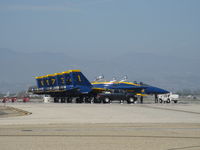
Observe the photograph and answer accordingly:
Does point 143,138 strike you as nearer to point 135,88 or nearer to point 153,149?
point 153,149

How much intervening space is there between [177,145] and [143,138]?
1589mm

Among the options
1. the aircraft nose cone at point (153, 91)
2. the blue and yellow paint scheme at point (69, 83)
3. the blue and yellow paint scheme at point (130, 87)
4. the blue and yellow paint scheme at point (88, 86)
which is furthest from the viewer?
the blue and yellow paint scheme at point (69, 83)

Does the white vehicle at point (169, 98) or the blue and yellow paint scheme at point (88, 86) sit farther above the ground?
the blue and yellow paint scheme at point (88, 86)

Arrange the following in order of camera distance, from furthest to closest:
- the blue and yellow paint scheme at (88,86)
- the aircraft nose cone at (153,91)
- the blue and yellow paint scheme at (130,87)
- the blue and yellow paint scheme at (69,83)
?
the blue and yellow paint scheme at (69,83), the aircraft nose cone at (153,91), the blue and yellow paint scheme at (88,86), the blue and yellow paint scheme at (130,87)

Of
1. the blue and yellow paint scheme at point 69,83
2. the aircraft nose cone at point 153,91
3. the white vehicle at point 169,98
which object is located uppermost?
the blue and yellow paint scheme at point 69,83

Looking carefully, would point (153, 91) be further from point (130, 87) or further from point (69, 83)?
point (69, 83)

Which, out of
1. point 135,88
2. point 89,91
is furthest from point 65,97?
point 135,88

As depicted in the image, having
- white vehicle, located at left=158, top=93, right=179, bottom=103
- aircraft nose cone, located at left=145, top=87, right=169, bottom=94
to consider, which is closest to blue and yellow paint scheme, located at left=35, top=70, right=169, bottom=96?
aircraft nose cone, located at left=145, top=87, right=169, bottom=94

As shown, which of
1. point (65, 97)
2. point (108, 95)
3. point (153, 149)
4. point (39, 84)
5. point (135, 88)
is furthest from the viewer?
point (39, 84)

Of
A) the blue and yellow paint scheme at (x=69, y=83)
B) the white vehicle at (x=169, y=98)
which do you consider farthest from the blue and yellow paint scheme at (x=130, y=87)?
the white vehicle at (x=169, y=98)

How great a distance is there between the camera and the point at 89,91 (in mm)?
56062

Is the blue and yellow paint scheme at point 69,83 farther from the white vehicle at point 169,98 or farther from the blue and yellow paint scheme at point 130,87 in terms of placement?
the white vehicle at point 169,98

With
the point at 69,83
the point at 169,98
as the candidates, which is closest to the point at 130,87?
the point at 169,98

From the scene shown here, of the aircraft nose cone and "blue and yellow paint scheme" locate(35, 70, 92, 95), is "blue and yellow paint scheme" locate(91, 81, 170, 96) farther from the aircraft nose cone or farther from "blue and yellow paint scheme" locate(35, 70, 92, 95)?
"blue and yellow paint scheme" locate(35, 70, 92, 95)
